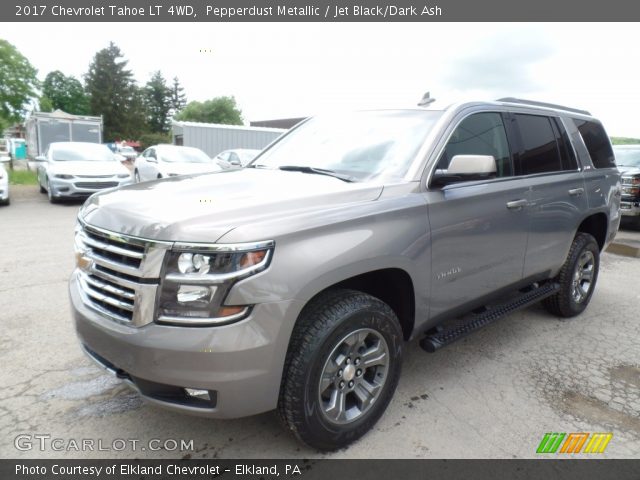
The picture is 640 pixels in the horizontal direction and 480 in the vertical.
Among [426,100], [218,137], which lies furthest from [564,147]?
[218,137]

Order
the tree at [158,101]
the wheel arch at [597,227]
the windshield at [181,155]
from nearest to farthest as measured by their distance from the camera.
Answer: the wheel arch at [597,227] < the windshield at [181,155] < the tree at [158,101]

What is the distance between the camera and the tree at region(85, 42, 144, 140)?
194 ft

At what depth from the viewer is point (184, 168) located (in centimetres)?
1185

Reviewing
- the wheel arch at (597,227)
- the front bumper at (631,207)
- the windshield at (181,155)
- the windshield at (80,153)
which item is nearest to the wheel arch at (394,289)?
the wheel arch at (597,227)

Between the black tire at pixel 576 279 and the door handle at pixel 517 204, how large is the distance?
115 cm

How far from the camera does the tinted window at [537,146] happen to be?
3650mm

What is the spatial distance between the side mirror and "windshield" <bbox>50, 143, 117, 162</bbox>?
11195 millimetres

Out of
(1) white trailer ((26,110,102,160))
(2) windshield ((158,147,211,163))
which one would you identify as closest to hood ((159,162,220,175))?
(2) windshield ((158,147,211,163))

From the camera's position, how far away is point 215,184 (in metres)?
2.78

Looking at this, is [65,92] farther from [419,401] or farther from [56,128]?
[419,401]

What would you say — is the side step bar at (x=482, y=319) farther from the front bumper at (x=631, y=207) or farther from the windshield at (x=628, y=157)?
the windshield at (x=628, y=157)

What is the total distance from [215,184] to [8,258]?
479cm

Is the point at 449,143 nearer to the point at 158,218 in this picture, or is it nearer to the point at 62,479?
the point at 158,218

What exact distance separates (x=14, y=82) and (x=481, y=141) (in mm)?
31483
